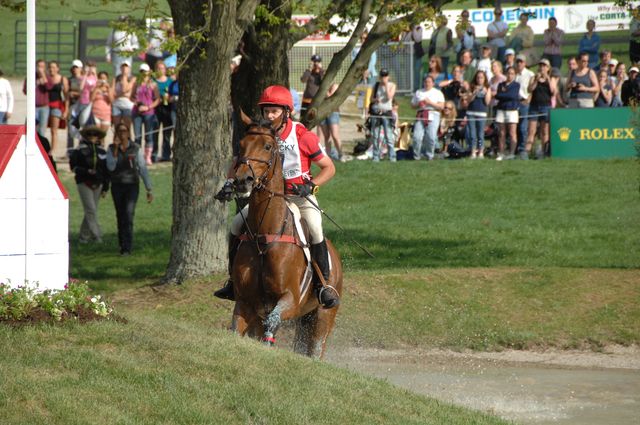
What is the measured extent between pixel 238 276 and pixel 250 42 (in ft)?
23.4

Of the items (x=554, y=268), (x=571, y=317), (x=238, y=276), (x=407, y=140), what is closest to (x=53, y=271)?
(x=238, y=276)

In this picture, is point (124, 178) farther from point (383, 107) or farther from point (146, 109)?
point (383, 107)

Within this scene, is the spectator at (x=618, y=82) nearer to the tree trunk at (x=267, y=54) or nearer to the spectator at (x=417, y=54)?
the spectator at (x=417, y=54)

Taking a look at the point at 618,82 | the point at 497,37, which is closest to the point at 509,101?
the point at 618,82

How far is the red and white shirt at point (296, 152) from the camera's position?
11930mm

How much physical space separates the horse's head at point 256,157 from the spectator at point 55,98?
18906 mm

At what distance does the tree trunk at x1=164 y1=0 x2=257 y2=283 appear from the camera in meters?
17.0

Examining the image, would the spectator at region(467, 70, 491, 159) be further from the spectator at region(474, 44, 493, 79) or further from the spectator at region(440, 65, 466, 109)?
the spectator at region(474, 44, 493, 79)

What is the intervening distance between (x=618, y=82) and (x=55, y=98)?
47.5 ft

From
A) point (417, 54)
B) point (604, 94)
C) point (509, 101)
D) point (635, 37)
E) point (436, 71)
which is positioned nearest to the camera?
point (635, 37)

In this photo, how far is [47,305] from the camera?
979cm

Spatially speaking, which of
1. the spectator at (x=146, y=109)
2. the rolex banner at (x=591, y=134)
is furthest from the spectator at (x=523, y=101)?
the spectator at (x=146, y=109)

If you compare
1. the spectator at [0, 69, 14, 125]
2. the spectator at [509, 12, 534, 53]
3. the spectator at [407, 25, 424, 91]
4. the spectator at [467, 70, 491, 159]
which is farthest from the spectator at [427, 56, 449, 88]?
the spectator at [0, 69, 14, 125]

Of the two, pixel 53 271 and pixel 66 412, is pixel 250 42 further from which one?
pixel 66 412
